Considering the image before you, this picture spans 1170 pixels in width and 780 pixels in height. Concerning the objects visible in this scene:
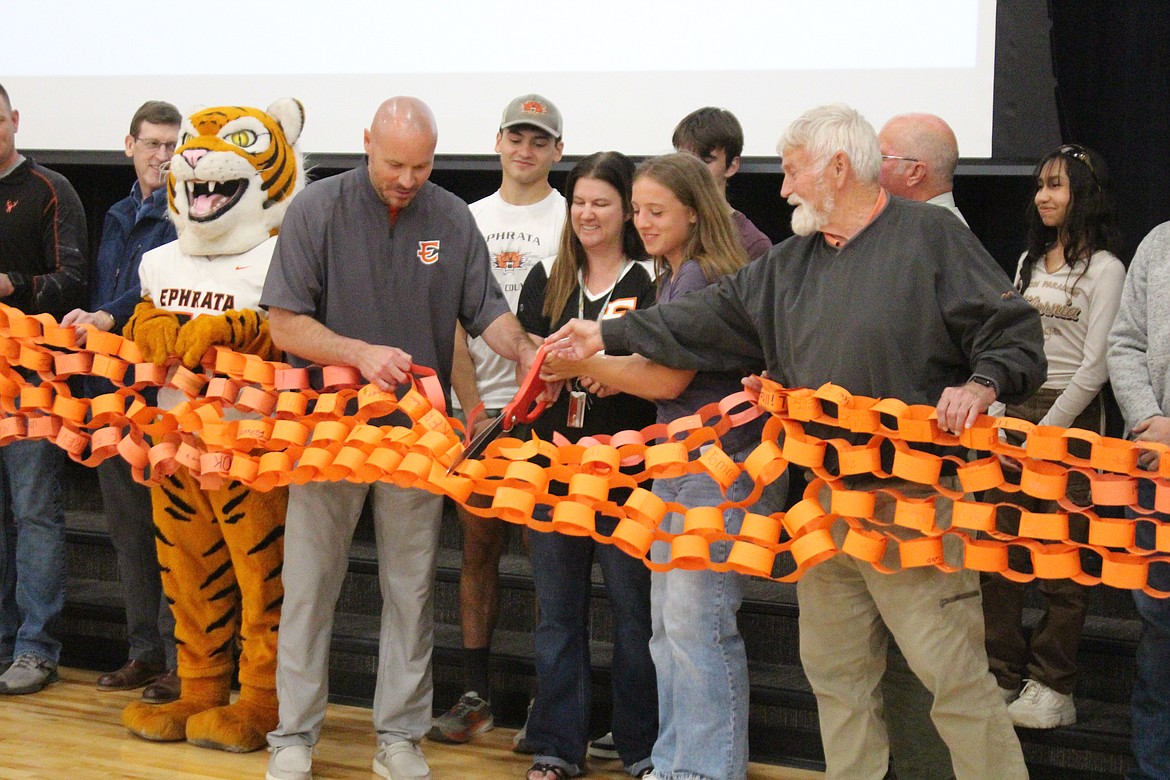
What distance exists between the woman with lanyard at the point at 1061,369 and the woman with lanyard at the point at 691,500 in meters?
0.93

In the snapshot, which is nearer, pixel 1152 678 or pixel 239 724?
pixel 1152 678

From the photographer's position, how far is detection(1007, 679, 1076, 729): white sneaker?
11.8 feet

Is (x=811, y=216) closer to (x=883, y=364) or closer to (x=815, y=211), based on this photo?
(x=815, y=211)

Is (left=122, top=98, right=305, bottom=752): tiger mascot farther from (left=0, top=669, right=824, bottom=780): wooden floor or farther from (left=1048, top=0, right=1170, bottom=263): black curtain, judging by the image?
(left=1048, top=0, right=1170, bottom=263): black curtain

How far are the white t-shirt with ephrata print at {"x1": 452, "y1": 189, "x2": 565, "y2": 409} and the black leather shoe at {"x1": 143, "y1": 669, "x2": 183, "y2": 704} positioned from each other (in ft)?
4.46

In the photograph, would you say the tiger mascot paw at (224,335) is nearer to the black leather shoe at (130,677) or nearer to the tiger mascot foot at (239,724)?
the tiger mascot foot at (239,724)

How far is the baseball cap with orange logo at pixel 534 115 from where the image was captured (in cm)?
423

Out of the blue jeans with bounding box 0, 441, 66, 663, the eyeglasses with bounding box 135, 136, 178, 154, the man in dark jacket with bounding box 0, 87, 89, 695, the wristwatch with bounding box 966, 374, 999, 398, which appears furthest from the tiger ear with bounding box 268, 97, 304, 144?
the wristwatch with bounding box 966, 374, 999, 398

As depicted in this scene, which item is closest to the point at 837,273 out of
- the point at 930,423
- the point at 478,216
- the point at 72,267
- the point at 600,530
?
the point at 930,423

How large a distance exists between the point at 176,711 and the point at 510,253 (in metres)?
1.77

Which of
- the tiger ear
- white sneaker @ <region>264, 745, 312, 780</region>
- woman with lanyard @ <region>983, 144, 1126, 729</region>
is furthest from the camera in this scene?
the tiger ear

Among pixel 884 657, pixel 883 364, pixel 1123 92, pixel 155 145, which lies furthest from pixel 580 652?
pixel 1123 92

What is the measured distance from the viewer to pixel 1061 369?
3.79m

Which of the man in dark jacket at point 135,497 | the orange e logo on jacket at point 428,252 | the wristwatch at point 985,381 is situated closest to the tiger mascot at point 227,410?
the man in dark jacket at point 135,497
